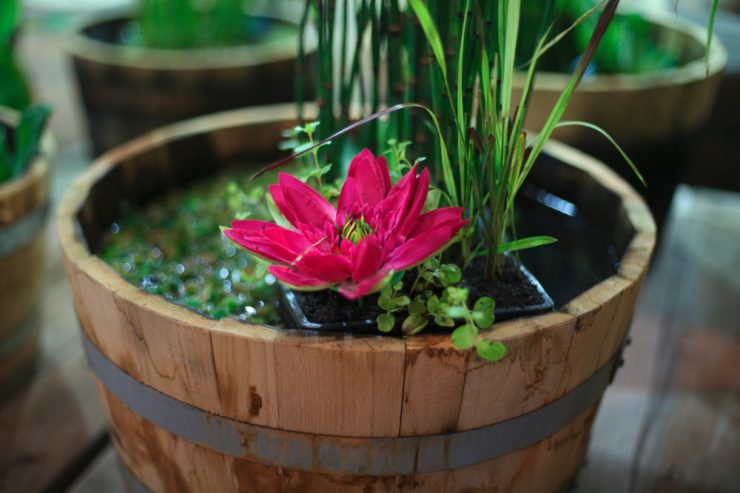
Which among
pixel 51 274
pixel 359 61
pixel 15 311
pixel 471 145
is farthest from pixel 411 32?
pixel 51 274

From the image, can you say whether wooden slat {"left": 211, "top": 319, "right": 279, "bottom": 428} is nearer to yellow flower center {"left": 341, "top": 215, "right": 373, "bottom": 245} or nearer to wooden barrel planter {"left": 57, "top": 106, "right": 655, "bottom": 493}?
wooden barrel planter {"left": 57, "top": 106, "right": 655, "bottom": 493}

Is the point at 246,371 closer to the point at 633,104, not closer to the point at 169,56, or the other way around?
the point at 633,104

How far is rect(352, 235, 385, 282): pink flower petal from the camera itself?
0.72 meters

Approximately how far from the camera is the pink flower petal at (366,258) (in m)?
0.72

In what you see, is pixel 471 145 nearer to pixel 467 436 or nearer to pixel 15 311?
pixel 467 436

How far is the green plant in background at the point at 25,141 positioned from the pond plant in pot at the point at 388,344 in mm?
376

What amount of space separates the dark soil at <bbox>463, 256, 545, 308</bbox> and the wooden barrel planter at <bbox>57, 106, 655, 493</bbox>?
0.08 m

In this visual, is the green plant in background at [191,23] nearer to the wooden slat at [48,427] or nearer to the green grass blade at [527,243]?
the wooden slat at [48,427]

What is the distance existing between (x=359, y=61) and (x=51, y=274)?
1.22 metres

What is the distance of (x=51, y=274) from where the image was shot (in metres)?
1.87

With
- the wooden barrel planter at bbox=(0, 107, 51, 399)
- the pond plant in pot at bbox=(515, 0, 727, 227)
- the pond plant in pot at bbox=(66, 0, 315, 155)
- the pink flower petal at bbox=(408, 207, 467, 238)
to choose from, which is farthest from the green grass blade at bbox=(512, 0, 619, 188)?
the pond plant in pot at bbox=(66, 0, 315, 155)

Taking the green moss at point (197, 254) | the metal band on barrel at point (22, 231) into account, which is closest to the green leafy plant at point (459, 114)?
the green moss at point (197, 254)

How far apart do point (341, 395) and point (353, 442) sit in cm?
7

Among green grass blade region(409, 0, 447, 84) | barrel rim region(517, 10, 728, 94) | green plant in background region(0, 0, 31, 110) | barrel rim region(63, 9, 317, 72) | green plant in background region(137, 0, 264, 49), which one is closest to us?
green grass blade region(409, 0, 447, 84)
